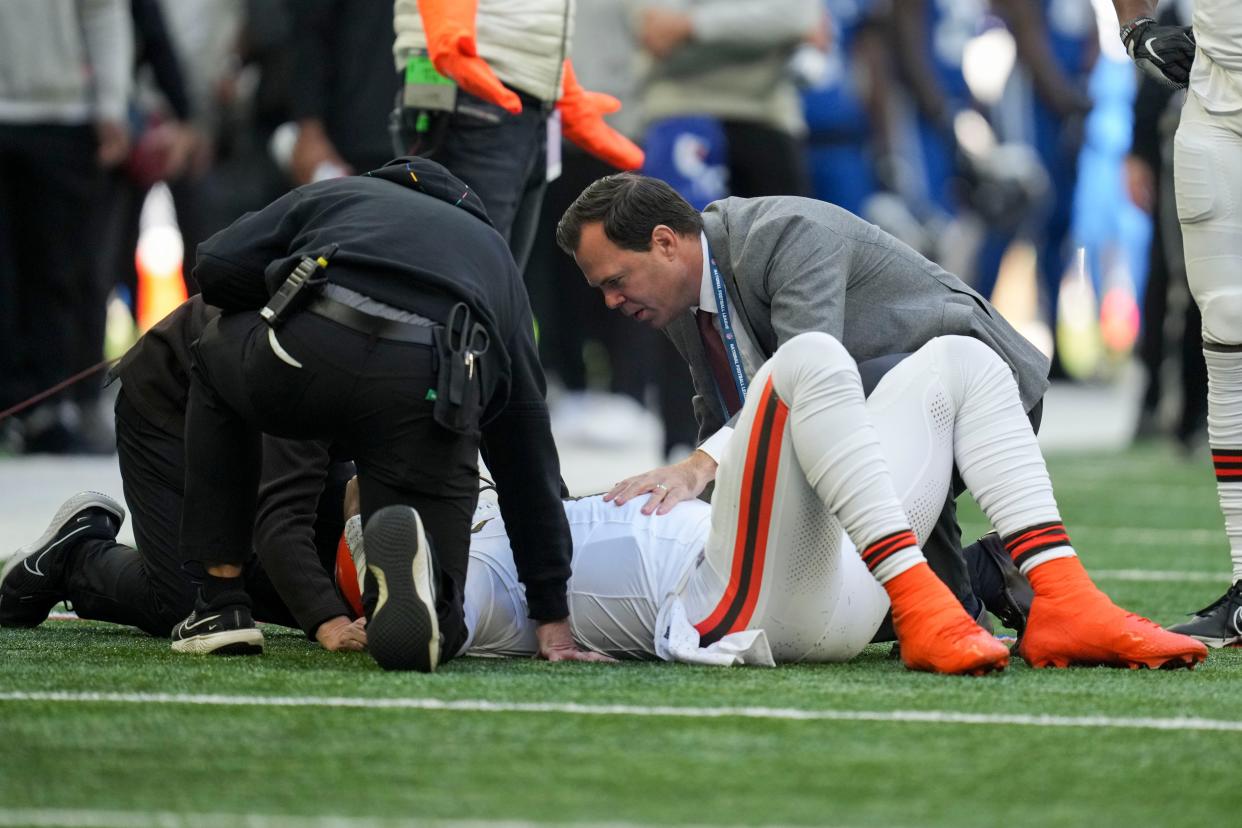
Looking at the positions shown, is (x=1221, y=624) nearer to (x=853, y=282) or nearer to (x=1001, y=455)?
(x=1001, y=455)

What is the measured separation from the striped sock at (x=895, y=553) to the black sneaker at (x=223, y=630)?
112 centimetres

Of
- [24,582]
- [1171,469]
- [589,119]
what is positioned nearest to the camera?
[24,582]

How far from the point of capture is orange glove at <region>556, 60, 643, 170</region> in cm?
575

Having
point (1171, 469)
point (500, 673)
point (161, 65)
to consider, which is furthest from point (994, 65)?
point (500, 673)

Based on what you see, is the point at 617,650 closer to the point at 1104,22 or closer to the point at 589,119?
the point at 589,119

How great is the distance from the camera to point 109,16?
8414 mm

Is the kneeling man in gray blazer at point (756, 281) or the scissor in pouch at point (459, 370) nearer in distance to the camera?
the scissor in pouch at point (459, 370)

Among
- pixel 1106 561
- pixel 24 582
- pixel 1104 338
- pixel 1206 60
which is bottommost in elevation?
pixel 1104 338

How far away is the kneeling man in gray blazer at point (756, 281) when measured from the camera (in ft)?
13.5

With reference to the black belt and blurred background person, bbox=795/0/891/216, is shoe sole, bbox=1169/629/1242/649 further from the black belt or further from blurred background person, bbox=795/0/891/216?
blurred background person, bbox=795/0/891/216

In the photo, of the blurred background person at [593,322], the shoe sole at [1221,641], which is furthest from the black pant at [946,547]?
the blurred background person at [593,322]

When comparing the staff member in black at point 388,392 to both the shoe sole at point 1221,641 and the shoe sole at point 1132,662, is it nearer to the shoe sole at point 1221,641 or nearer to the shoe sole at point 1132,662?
the shoe sole at point 1132,662

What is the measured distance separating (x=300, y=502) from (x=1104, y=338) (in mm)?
15364

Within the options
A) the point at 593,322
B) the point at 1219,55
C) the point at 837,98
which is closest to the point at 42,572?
the point at 1219,55
